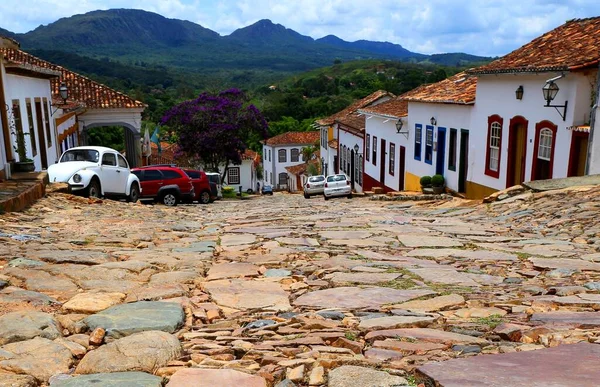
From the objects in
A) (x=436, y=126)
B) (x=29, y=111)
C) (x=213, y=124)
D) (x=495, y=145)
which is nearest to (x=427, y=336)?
(x=495, y=145)

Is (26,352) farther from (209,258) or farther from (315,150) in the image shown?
(315,150)

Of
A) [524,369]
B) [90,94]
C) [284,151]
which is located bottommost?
[284,151]

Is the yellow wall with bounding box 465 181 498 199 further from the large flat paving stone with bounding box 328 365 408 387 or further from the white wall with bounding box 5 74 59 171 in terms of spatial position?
the large flat paving stone with bounding box 328 365 408 387

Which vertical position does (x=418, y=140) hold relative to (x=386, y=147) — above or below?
above

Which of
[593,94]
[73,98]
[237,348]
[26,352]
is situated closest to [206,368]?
[237,348]

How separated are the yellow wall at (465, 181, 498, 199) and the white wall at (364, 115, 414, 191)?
542cm

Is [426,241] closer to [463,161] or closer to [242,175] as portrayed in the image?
[463,161]

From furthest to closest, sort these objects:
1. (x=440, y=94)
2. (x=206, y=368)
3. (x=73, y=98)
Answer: (x=73, y=98) < (x=440, y=94) < (x=206, y=368)

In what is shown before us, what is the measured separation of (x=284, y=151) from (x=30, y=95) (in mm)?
43271

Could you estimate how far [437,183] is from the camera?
21.2 meters

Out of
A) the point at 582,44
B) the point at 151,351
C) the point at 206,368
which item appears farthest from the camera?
the point at 582,44

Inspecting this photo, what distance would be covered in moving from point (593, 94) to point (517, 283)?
34.5ft

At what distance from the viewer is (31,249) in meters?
5.84

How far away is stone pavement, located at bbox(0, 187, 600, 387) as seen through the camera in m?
2.59
